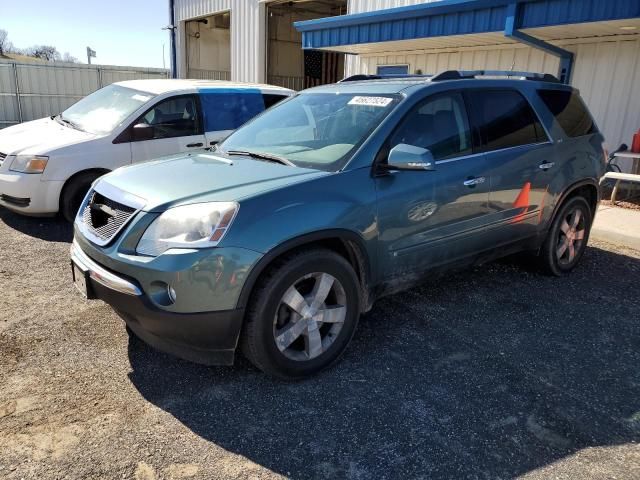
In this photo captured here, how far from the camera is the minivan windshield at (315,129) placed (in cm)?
349

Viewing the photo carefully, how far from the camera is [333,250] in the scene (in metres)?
3.36

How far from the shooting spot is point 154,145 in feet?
21.6

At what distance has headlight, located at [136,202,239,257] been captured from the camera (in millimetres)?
2783

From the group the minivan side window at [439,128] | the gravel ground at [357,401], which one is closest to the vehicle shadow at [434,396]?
the gravel ground at [357,401]

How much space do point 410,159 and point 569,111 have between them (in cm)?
250

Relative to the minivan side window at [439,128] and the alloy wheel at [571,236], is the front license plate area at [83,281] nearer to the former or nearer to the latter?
the minivan side window at [439,128]

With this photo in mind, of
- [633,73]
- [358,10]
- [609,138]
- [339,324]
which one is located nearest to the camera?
[339,324]

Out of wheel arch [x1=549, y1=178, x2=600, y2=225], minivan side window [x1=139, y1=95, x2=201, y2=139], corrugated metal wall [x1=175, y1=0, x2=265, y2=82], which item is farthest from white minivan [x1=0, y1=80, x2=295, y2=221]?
corrugated metal wall [x1=175, y1=0, x2=265, y2=82]

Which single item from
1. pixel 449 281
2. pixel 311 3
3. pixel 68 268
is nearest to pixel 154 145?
pixel 68 268

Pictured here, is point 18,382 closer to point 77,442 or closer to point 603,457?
point 77,442

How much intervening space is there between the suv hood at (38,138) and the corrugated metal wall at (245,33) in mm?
9318

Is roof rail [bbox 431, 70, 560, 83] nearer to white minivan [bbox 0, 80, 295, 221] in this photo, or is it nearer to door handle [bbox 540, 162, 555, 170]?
door handle [bbox 540, 162, 555, 170]

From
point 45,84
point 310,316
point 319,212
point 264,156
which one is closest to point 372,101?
point 264,156

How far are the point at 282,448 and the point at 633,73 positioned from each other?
8.33 meters
